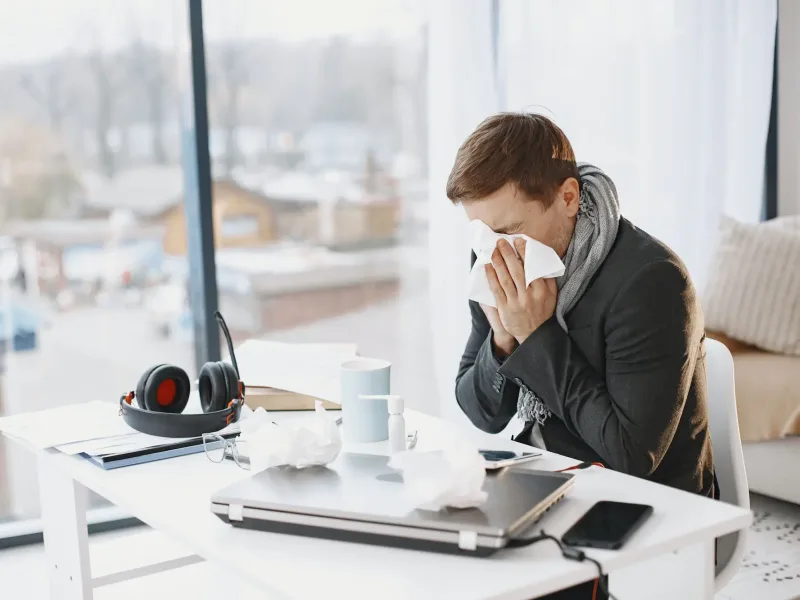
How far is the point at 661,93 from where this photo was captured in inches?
117

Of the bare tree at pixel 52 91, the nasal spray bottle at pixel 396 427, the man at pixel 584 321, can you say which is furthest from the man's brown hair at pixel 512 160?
the bare tree at pixel 52 91

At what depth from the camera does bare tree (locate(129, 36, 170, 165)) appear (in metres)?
2.43

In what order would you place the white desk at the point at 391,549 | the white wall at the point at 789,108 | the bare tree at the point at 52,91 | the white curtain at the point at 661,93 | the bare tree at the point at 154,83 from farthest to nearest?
the white wall at the point at 789,108, the white curtain at the point at 661,93, the bare tree at the point at 154,83, the bare tree at the point at 52,91, the white desk at the point at 391,549

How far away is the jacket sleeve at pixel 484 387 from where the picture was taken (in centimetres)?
144

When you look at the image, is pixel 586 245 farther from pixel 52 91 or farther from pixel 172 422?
pixel 52 91

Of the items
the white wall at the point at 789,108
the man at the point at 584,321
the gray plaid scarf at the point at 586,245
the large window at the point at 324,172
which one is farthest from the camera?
the white wall at the point at 789,108

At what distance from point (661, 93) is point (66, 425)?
222 cm

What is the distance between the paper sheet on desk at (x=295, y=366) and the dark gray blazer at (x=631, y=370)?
0.31 metres

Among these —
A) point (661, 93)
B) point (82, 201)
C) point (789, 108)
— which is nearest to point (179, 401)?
point (82, 201)

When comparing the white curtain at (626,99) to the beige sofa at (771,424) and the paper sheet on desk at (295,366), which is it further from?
the paper sheet on desk at (295,366)

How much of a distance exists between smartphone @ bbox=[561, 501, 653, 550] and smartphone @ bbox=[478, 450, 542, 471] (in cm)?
16

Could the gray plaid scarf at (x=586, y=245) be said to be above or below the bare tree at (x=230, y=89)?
below

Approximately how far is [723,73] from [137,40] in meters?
1.90

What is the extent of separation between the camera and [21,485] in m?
2.50
